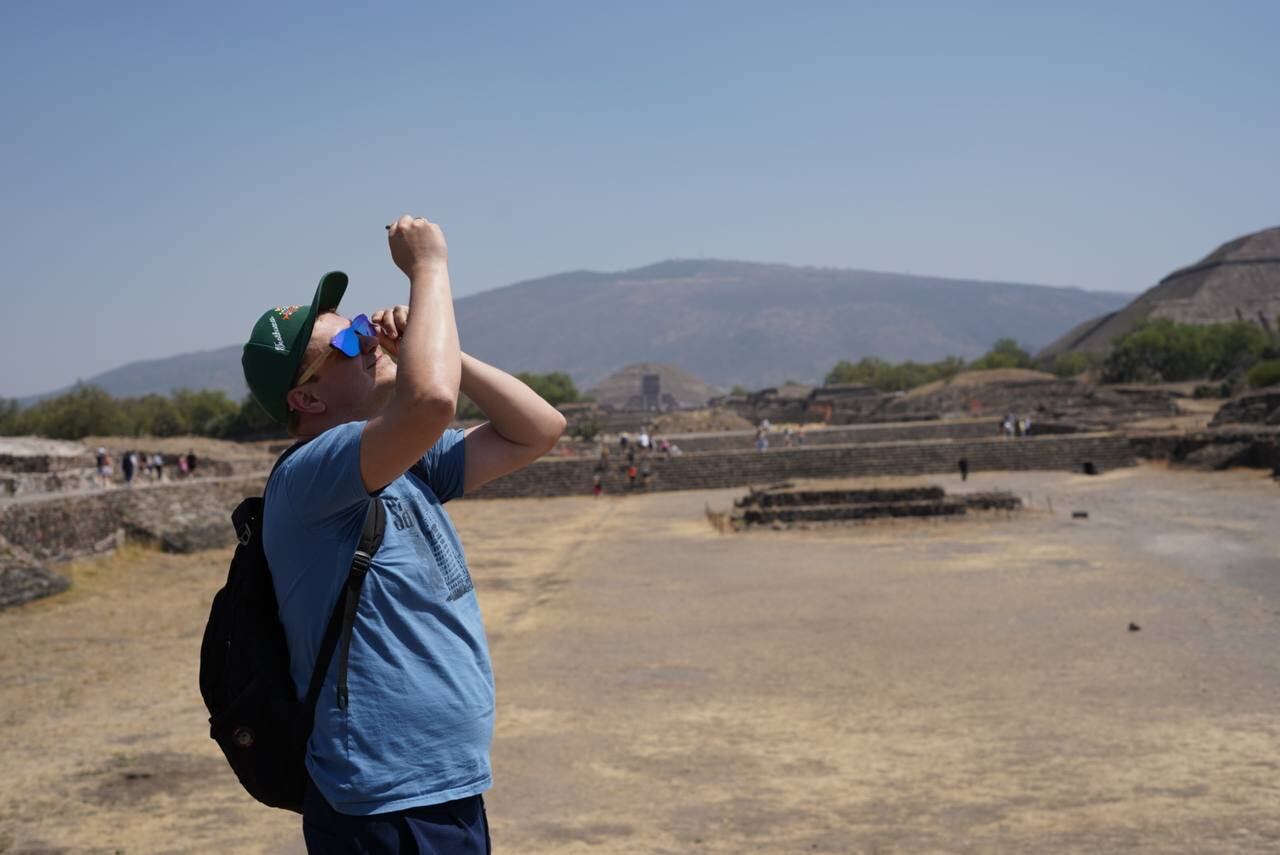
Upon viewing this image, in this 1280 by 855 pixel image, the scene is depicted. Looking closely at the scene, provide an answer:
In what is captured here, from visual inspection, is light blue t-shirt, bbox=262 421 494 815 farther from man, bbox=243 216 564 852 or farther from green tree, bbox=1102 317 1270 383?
green tree, bbox=1102 317 1270 383

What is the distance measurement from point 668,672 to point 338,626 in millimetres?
9388

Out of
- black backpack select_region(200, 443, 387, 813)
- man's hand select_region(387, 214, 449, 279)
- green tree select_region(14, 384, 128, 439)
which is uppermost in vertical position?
green tree select_region(14, 384, 128, 439)

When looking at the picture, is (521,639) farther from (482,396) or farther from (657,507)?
(657,507)

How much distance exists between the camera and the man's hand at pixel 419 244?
7.65ft

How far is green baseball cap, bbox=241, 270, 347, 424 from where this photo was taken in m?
2.39

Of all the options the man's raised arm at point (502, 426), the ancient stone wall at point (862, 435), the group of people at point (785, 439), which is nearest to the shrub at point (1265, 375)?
the ancient stone wall at point (862, 435)

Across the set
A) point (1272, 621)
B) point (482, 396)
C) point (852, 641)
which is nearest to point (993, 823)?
point (482, 396)

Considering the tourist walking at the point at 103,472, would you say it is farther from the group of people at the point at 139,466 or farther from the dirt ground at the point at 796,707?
the dirt ground at the point at 796,707

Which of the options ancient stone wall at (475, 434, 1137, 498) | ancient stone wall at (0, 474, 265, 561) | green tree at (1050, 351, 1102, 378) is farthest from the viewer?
green tree at (1050, 351, 1102, 378)

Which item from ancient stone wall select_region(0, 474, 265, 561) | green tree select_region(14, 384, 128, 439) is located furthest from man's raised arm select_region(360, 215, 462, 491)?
green tree select_region(14, 384, 128, 439)

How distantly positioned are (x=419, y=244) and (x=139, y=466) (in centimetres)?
3918

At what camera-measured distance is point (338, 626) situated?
2.28m

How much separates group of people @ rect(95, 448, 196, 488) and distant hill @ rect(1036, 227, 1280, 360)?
7648 centimetres

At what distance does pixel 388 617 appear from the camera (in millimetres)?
2287
